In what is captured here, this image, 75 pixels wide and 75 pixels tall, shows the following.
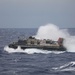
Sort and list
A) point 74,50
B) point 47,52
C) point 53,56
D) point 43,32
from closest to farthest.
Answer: point 53,56 → point 47,52 → point 74,50 → point 43,32

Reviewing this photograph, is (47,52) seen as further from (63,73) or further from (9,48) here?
(63,73)

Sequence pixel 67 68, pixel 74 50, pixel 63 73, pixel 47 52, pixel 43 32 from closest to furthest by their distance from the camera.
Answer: pixel 63 73 → pixel 67 68 → pixel 47 52 → pixel 74 50 → pixel 43 32

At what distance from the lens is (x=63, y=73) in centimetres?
4906

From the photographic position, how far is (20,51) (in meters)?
79.3

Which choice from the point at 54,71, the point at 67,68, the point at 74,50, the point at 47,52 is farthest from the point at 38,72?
the point at 74,50

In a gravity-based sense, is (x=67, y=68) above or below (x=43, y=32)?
below

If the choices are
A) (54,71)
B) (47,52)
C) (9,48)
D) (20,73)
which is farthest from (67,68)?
(9,48)

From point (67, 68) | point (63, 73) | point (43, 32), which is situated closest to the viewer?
point (63, 73)

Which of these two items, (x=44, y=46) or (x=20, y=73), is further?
(x=44, y=46)

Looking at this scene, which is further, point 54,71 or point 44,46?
point 44,46

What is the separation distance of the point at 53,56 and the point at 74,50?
1374cm

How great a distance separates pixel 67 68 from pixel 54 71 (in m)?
3.86

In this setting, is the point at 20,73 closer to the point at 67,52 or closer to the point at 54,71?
the point at 54,71

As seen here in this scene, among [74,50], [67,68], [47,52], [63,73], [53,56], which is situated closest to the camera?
[63,73]
